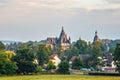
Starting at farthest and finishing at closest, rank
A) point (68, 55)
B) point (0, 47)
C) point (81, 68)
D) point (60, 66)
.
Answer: point (68, 55)
point (0, 47)
point (81, 68)
point (60, 66)

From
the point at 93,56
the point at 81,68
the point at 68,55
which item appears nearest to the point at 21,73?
the point at 81,68

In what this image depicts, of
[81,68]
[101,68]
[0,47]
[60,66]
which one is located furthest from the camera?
[0,47]

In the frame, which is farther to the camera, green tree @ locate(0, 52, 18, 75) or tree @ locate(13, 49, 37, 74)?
tree @ locate(13, 49, 37, 74)

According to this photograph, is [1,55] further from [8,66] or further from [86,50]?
[86,50]

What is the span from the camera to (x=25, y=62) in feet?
350

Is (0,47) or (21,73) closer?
(21,73)

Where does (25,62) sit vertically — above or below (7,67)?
above

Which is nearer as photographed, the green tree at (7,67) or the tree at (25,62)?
the green tree at (7,67)

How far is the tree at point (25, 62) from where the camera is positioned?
10612 cm

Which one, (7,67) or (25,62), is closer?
(7,67)

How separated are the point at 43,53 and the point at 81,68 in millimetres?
14354

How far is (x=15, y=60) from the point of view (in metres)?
108

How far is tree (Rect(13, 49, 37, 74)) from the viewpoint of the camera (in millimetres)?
106125

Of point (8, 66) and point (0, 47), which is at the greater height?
point (0, 47)
